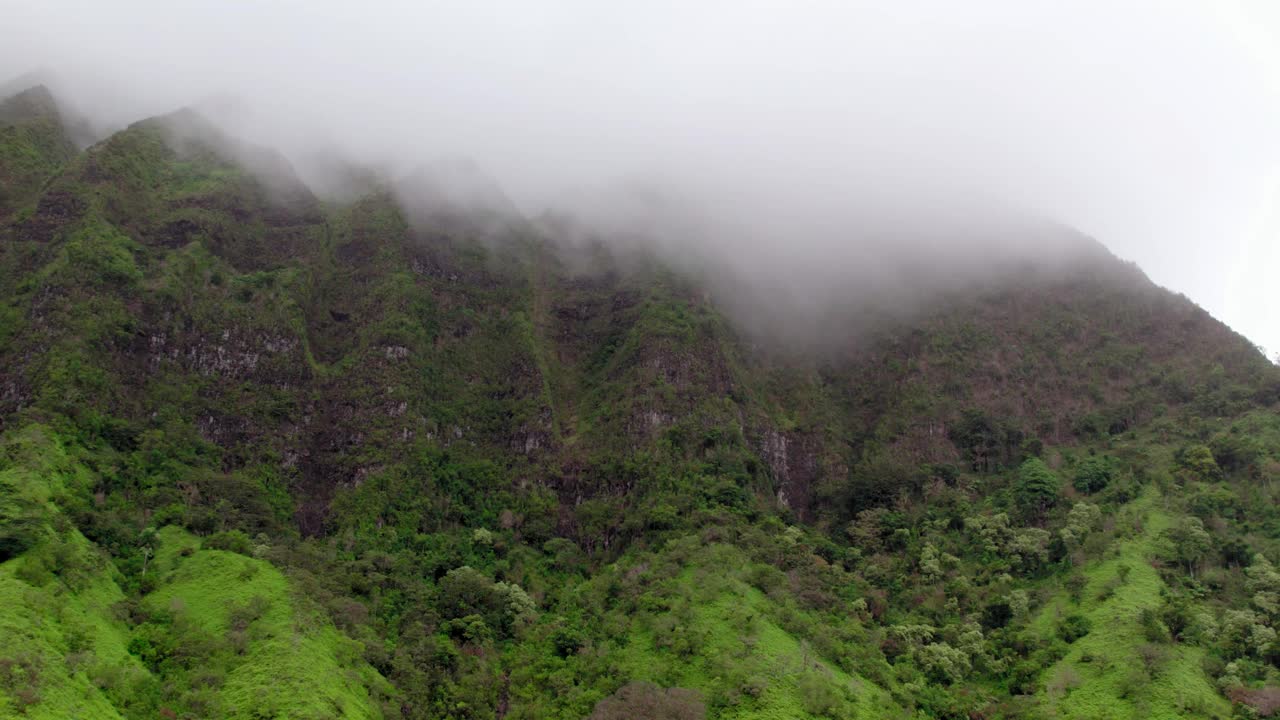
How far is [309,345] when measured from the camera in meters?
111

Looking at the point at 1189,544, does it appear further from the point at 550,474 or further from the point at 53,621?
the point at 53,621

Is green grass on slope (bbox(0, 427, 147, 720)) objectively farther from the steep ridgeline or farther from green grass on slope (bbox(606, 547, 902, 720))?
green grass on slope (bbox(606, 547, 902, 720))

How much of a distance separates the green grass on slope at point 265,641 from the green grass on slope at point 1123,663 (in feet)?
177

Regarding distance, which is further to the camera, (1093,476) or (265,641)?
(1093,476)

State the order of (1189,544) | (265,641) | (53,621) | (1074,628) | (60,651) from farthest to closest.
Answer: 1. (1189,544)
2. (1074,628)
3. (265,641)
4. (53,621)
5. (60,651)

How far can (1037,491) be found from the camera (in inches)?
3634

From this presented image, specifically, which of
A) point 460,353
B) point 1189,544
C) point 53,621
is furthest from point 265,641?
point 1189,544

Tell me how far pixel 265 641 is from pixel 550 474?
163 feet

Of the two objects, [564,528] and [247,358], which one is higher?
[247,358]

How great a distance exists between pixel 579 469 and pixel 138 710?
61.0 m

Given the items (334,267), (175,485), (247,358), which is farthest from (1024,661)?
(334,267)

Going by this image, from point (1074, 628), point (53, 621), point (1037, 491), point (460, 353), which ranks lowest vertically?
point (53, 621)

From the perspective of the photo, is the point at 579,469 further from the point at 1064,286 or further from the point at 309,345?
the point at 1064,286

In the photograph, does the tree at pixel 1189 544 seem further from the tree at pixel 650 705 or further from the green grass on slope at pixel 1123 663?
the tree at pixel 650 705
